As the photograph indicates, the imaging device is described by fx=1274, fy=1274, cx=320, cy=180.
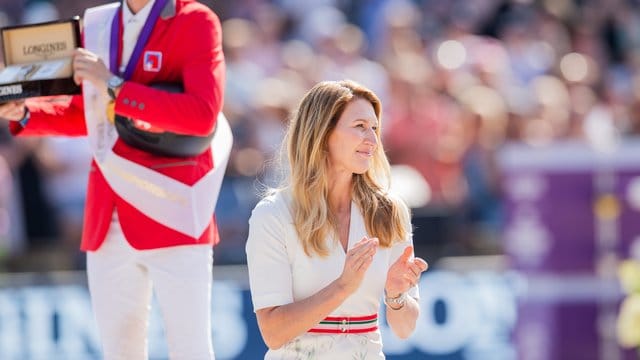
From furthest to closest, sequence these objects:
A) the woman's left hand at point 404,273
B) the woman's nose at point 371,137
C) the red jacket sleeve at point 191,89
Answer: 1. the red jacket sleeve at point 191,89
2. the woman's nose at point 371,137
3. the woman's left hand at point 404,273

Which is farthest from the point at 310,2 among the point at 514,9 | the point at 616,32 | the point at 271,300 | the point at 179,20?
the point at 271,300

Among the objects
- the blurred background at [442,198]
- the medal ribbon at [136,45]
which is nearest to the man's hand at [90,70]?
the medal ribbon at [136,45]

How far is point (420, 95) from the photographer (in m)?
10.2

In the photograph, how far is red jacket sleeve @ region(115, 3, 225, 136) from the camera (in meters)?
4.45

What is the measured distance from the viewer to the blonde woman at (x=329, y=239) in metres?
4.09

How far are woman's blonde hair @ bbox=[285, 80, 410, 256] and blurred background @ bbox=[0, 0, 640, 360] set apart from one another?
393 cm

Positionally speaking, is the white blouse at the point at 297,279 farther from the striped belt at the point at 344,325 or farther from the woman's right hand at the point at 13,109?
the woman's right hand at the point at 13,109

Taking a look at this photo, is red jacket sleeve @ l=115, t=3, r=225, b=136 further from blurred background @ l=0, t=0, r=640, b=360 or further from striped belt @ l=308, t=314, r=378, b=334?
blurred background @ l=0, t=0, r=640, b=360

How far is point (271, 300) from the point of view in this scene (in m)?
4.06

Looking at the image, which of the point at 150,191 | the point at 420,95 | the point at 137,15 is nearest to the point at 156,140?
the point at 150,191

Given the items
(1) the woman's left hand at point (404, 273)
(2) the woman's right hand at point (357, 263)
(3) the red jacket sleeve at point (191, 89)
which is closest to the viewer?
(2) the woman's right hand at point (357, 263)

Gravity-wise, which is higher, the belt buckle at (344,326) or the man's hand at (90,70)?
the man's hand at (90,70)

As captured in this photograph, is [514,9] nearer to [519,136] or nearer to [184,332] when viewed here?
[519,136]

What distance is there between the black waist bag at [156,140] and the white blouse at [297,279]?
→ 632mm
